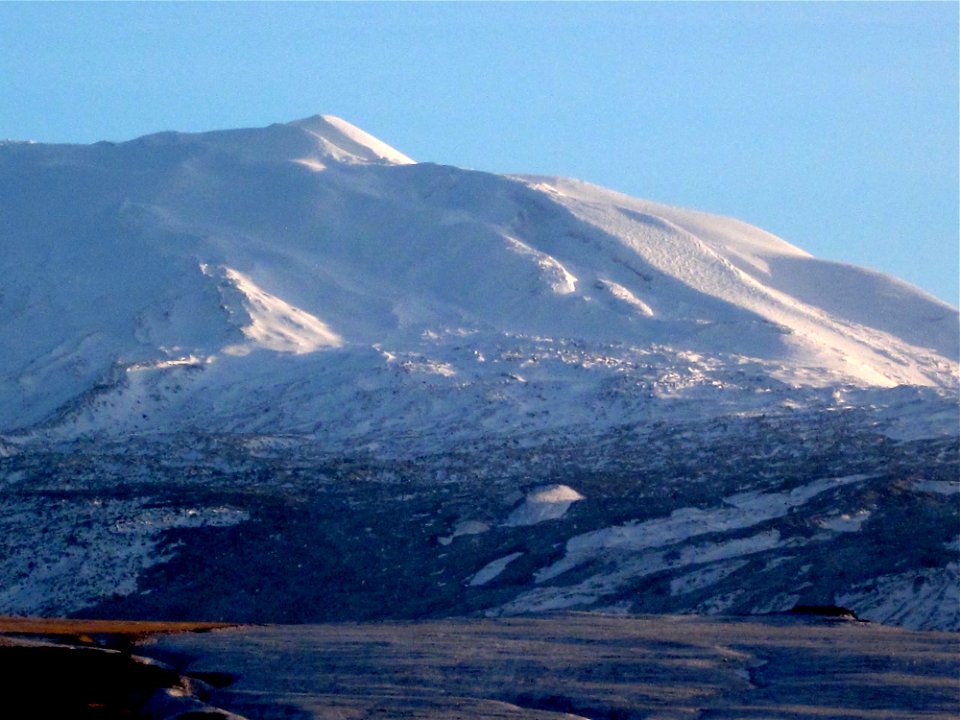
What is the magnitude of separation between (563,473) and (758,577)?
12981 mm

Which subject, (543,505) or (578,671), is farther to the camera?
(543,505)

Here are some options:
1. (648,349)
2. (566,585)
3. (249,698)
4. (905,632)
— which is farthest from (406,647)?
(648,349)

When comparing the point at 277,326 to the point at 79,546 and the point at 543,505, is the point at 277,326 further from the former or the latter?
the point at 79,546

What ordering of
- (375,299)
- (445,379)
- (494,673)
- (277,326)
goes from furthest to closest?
(375,299) < (277,326) < (445,379) < (494,673)

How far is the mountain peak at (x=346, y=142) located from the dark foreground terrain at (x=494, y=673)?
6894cm

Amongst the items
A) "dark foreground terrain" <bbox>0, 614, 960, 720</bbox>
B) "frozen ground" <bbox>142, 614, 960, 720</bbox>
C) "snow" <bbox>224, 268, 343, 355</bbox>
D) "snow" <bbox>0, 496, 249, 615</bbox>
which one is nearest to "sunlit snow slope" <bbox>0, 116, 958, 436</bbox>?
"snow" <bbox>224, 268, 343, 355</bbox>

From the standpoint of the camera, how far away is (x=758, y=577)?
115ft

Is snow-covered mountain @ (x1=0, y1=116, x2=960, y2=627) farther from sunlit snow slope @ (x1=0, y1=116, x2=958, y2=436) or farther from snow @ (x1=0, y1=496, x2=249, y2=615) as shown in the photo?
sunlit snow slope @ (x1=0, y1=116, x2=958, y2=436)

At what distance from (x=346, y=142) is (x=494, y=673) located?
258 feet

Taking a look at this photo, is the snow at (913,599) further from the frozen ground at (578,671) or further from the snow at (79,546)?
the snow at (79,546)

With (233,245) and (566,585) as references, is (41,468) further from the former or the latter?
(233,245)

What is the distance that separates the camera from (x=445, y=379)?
196ft

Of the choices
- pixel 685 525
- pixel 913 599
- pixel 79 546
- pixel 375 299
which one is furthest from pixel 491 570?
pixel 375 299

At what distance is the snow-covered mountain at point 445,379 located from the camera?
38750mm
